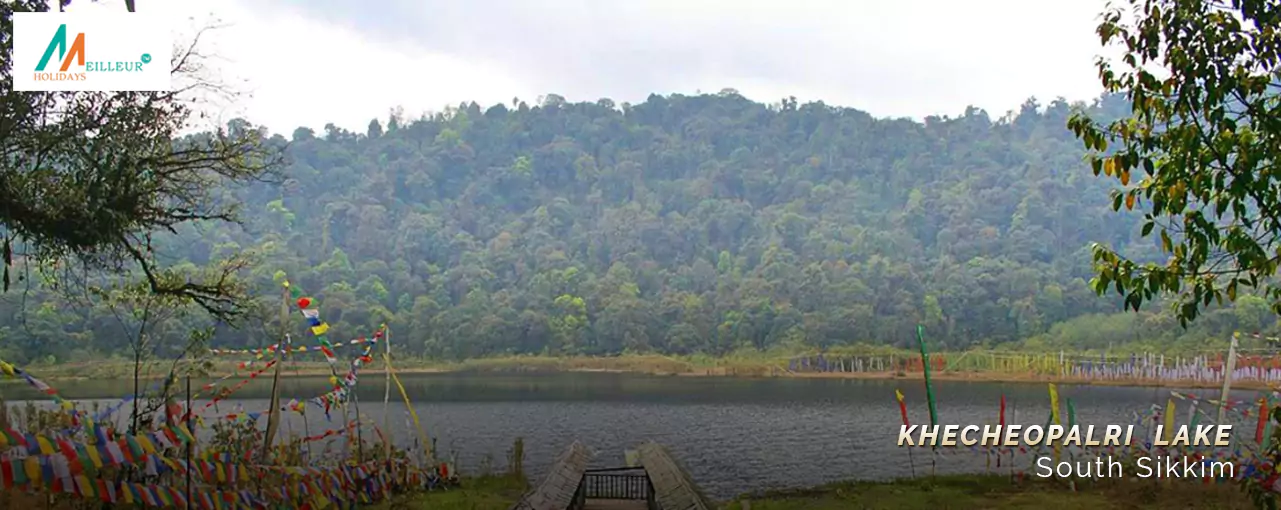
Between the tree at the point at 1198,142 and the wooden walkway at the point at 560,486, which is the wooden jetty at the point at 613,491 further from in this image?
the tree at the point at 1198,142

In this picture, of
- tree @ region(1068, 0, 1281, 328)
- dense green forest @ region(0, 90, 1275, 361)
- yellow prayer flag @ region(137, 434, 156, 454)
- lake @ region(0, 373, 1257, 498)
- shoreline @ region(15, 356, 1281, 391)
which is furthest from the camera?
dense green forest @ region(0, 90, 1275, 361)

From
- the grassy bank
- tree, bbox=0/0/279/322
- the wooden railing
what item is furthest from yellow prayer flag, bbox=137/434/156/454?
the grassy bank

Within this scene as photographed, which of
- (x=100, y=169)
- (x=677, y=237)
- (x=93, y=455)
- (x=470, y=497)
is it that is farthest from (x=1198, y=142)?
(x=677, y=237)

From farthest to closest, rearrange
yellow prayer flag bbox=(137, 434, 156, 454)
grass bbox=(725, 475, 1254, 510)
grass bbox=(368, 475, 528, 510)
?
grass bbox=(368, 475, 528, 510) → grass bbox=(725, 475, 1254, 510) → yellow prayer flag bbox=(137, 434, 156, 454)

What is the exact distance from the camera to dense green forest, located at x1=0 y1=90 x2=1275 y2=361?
91.9m

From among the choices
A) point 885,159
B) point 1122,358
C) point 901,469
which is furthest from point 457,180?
point 901,469

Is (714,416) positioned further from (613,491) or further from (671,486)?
(671,486)

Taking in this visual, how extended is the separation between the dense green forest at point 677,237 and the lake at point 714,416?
12.1 m

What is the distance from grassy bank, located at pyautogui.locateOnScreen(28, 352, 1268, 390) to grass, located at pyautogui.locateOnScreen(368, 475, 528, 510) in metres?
54.7

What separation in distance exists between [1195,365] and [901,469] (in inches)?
1969

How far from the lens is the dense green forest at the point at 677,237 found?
302 ft

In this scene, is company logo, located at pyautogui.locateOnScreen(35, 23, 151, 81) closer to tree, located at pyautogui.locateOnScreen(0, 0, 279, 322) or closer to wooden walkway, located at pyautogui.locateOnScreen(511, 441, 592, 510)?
tree, located at pyautogui.locateOnScreen(0, 0, 279, 322)

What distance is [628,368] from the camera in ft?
311

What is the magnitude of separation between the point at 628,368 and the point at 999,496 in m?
78.6
